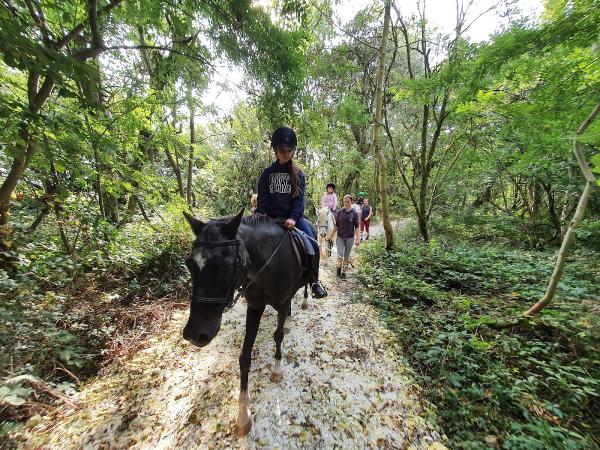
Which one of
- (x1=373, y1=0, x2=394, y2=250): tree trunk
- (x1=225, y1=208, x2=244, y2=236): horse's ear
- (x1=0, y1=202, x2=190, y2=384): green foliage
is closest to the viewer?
(x1=225, y1=208, x2=244, y2=236): horse's ear

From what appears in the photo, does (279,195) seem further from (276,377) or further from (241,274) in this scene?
(276,377)

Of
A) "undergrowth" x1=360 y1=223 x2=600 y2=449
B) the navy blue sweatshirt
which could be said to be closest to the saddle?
the navy blue sweatshirt

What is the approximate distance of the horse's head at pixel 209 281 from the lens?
2.06 metres

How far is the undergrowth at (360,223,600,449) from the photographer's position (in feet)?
9.08

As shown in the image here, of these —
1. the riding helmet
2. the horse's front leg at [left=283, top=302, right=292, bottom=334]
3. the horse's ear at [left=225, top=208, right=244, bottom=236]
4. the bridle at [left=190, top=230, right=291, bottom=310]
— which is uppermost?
the riding helmet

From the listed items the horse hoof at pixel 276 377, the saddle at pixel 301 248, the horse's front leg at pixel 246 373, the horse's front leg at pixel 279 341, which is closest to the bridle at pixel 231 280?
the horse's front leg at pixel 246 373

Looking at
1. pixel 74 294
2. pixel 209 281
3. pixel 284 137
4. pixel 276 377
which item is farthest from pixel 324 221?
pixel 209 281

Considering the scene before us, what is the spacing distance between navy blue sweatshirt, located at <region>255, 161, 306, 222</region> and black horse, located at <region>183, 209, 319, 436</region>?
1.94 ft

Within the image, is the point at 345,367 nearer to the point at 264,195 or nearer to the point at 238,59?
the point at 264,195

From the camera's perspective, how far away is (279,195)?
12.9ft

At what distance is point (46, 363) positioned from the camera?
3283 millimetres

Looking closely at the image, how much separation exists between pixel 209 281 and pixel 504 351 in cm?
438

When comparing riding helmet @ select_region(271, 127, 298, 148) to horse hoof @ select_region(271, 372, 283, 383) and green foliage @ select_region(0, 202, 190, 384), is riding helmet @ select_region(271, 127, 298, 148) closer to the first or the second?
horse hoof @ select_region(271, 372, 283, 383)

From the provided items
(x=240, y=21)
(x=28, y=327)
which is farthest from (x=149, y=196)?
(x=240, y=21)
